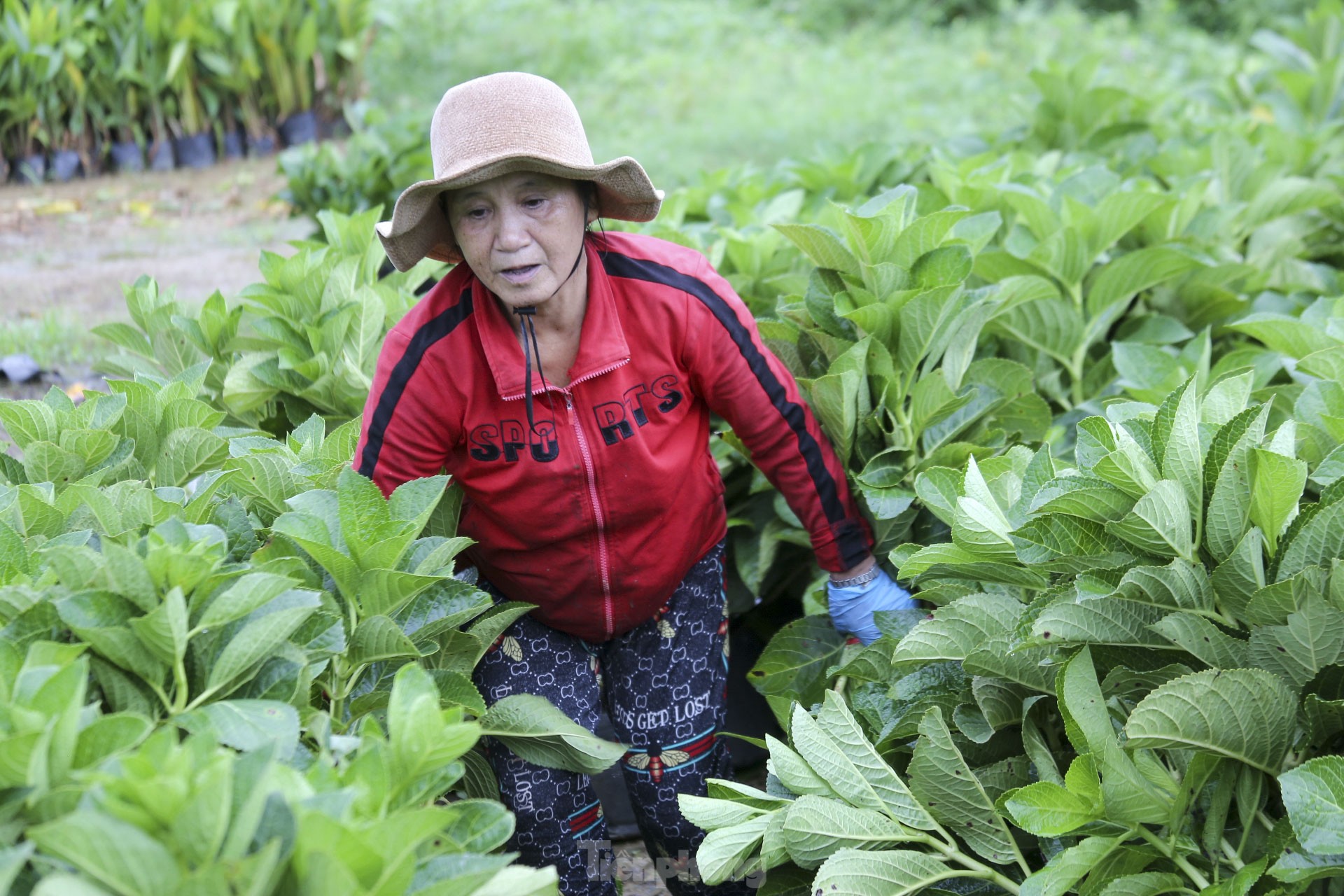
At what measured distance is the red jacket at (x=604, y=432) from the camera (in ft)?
7.77

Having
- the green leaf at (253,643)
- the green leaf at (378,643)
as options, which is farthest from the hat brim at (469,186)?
the green leaf at (253,643)

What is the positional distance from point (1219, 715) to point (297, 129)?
7111mm

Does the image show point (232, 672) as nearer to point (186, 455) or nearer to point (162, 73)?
point (186, 455)

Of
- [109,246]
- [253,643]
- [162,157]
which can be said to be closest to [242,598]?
[253,643]

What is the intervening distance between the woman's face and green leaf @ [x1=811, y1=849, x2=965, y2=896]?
1.14 metres

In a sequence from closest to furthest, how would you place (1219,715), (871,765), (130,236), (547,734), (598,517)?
(1219,715) < (871,765) < (547,734) < (598,517) < (130,236)

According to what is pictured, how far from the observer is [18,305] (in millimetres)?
4324

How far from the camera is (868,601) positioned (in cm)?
255

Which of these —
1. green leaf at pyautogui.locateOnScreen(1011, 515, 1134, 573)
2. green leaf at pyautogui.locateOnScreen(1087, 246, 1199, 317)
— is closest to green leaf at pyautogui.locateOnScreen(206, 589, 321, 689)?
green leaf at pyautogui.locateOnScreen(1011, 515, 1134, 573)

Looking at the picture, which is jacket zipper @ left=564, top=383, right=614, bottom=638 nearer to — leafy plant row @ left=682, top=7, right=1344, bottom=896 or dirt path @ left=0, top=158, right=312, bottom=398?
leafy plant row @ left=682, top=7, right=1344, bottom=896

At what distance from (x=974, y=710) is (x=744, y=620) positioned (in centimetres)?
120

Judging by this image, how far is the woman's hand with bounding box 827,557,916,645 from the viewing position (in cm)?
255

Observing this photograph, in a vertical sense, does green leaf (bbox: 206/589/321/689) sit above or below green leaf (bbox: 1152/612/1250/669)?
above

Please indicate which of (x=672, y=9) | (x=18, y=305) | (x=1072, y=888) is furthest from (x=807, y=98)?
(x=1072, y=888)
